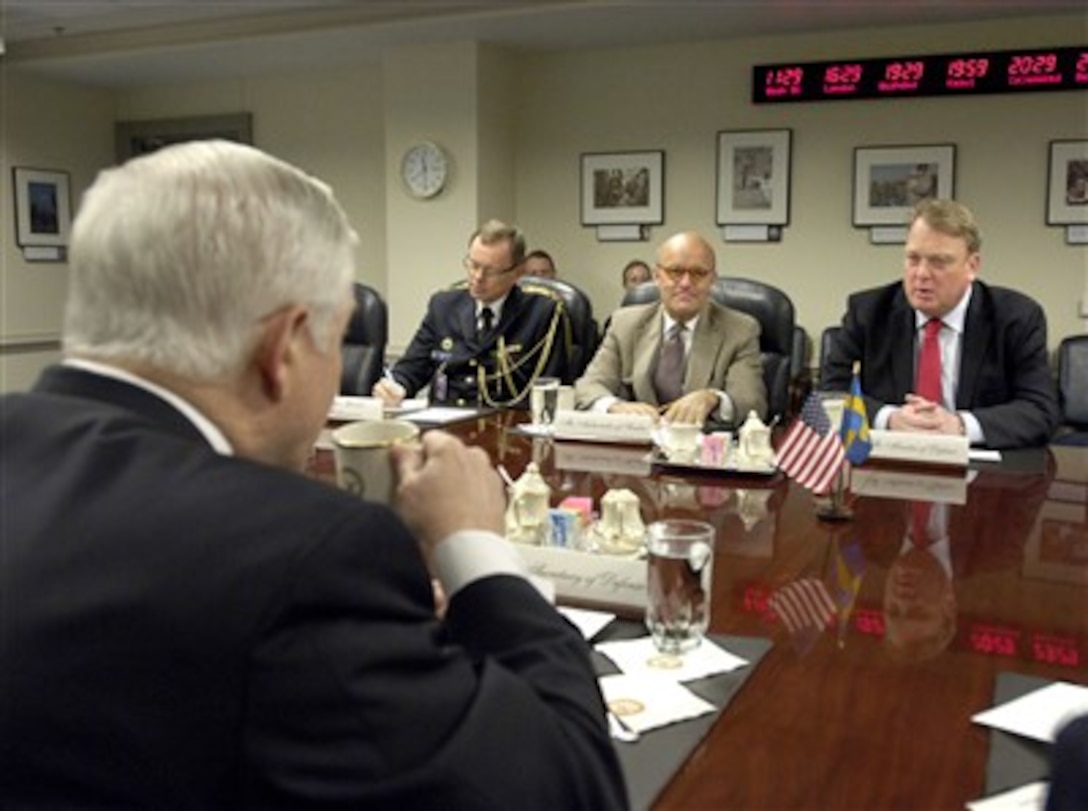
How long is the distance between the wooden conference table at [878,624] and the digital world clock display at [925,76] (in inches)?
135

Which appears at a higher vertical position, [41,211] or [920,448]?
[41,211]

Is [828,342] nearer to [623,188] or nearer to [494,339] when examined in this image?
[494,339]

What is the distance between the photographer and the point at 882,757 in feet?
3.24

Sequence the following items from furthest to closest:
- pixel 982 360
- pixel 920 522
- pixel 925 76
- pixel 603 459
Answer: pixel 925 76, pixel 982 360, pixel 603 459, pixel 920 522

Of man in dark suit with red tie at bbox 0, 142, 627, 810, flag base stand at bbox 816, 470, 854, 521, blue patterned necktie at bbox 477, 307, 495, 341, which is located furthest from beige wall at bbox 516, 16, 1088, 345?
man in dark suit with red tie at bbox 0, 142, 627, 810

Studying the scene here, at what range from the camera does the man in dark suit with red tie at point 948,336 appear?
286cm

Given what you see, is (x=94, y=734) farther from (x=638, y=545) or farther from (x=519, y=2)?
(x=519, y=2)

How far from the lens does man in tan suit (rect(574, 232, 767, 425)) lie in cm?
318

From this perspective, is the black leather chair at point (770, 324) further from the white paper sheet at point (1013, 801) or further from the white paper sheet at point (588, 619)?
the white paper sheet at point (1013, 801)

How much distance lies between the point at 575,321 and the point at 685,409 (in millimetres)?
1189

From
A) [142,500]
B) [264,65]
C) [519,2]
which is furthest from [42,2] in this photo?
[142,500]

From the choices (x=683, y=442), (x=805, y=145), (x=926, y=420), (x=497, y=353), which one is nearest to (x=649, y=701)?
(x=683, y=442)

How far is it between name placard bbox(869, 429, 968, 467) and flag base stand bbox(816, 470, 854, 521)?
1.37ft

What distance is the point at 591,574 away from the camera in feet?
4.58
